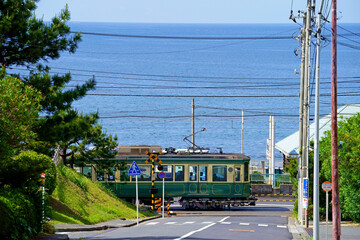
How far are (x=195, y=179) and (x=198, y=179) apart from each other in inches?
7.1

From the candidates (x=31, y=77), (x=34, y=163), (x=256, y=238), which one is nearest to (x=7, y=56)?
(x=31, y=77)

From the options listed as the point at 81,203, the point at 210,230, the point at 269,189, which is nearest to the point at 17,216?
the point at 210,230

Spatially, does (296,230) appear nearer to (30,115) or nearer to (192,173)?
(192,173)

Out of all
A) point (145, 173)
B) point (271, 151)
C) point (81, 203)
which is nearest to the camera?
point (81, 203)

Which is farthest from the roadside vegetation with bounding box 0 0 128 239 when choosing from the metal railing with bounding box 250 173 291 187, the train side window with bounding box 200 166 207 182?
the metal railing with bounding box 250 173 291 187

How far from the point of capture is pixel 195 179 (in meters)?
38.0

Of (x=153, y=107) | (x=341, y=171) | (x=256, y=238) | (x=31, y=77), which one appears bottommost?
(x=256, y=238)

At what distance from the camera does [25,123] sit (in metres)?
17.4

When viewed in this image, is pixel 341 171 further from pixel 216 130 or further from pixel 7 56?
pixel 216 130

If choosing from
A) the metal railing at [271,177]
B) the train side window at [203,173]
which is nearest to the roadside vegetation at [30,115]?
the train side window at [203,173]

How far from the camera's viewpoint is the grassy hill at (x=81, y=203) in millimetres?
26703

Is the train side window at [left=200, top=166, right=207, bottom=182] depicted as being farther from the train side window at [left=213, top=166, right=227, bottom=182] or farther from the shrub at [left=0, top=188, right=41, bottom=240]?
the shrub at [left=0, top=188, right=41, bottom=240]

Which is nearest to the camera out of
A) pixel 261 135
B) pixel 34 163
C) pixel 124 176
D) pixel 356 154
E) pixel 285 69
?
pixel 34 163

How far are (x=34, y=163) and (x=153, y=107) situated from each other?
122689 millimetres
